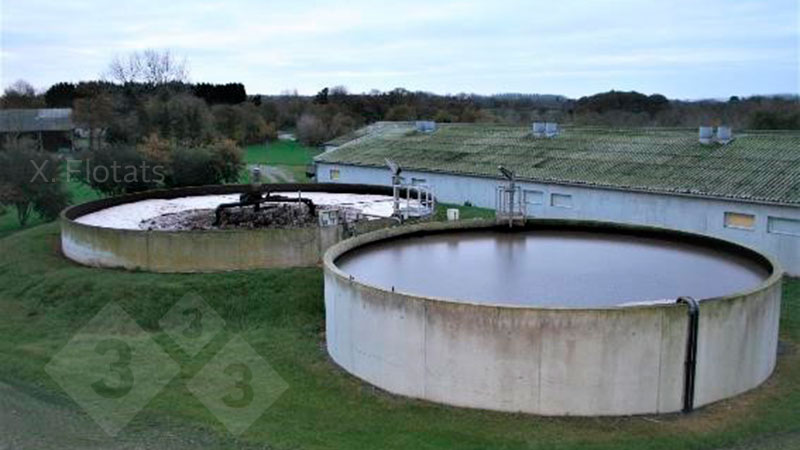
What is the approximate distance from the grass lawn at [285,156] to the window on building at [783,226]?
3044cm

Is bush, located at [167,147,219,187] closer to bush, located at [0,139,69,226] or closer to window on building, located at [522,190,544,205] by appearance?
bush, located at [0,139,69,226]

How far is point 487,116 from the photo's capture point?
257ft

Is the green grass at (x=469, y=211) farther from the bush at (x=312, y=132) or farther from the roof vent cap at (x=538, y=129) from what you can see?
the bush at (x=312, y=132)

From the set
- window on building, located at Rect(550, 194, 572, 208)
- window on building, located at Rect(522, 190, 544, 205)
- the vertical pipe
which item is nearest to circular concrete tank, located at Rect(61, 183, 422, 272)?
window on building, located at Rect(550, 194, 572, 208)

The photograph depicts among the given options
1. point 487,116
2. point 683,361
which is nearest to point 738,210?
point 683,361

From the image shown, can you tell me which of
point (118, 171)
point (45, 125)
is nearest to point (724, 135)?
point (118, 171)

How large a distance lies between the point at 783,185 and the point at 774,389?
11263 mm

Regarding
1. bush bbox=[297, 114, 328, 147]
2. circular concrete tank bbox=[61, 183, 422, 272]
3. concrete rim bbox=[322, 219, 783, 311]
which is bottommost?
circular concrete tank bbox=[61, 183, 422, 272]

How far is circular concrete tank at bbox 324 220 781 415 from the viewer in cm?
1132

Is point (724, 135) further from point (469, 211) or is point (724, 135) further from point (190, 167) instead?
point (190, 167)

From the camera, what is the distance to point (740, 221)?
22.7m

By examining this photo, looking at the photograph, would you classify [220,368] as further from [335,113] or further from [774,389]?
[335,113]

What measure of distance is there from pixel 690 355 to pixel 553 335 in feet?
7.44

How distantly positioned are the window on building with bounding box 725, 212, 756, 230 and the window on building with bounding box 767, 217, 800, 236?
51 cm
